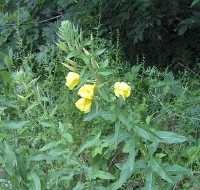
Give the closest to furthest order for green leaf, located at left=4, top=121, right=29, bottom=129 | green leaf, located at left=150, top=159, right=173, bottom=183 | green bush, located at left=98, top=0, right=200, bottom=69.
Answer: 1. green leaf, located at left=150, top=159, right=173, bottom=183
2. green leaf, located at left=4, top=121, right=29, bottom=129
3. green bush, located at left=98, top=0, right=200, bottom=69

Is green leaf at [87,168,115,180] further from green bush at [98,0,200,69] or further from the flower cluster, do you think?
green bush at [98,0,200,69]

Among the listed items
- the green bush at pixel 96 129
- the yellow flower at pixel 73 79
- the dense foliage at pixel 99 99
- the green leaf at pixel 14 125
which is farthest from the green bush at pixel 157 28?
the yellow flower at pixel 73 79

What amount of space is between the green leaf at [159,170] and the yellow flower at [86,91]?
1.35ft

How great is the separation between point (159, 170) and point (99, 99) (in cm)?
40

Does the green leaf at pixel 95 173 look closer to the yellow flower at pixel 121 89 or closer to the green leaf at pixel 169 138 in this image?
the green leaf at pixel 169 138

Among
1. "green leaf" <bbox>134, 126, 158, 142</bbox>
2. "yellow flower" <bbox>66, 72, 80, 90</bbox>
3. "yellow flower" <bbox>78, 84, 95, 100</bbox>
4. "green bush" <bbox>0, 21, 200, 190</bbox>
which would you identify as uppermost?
"yellow flower" <bbox>66, 72, 80, 90</bbox>

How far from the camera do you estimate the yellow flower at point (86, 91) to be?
2373 millimetres

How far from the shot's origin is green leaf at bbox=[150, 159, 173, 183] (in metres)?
2.46

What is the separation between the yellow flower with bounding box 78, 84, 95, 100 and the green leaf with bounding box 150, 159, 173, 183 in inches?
16.3

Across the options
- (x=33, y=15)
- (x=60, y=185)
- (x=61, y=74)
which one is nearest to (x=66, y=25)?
(x=60, y=185)

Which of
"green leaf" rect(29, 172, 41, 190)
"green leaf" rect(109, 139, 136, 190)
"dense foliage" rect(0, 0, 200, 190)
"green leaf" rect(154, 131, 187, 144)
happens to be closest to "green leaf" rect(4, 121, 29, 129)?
"dense foliage" rect(0, 0, 200, 190)

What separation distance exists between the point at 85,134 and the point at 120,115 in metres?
1.39

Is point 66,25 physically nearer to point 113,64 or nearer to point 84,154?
point 84,154

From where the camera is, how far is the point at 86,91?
7.81 ft
